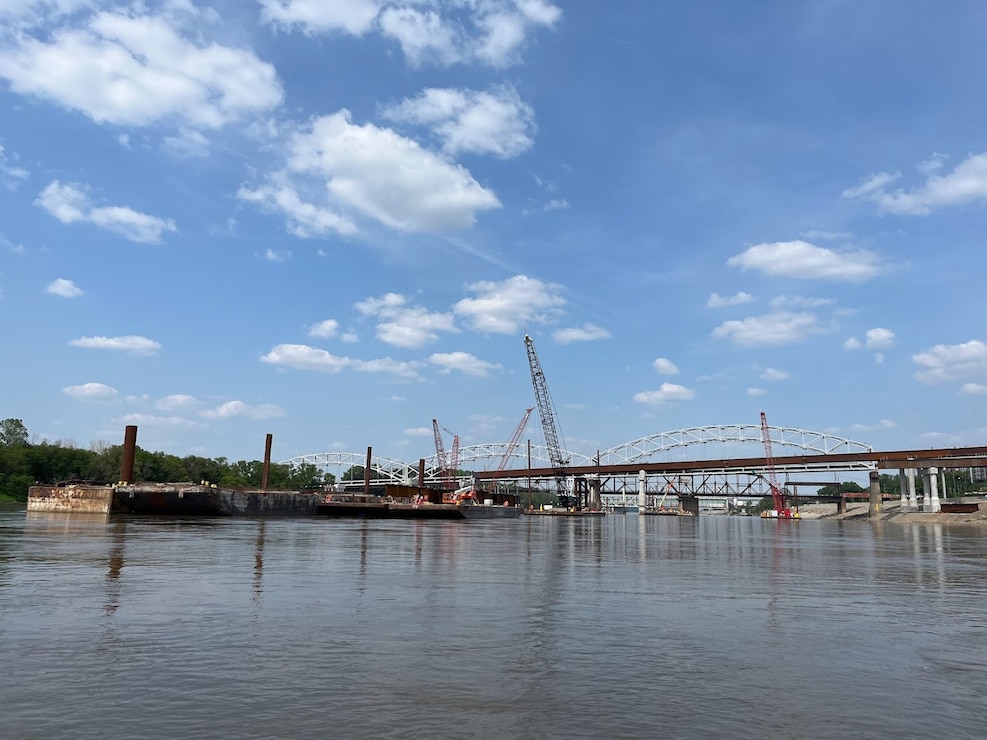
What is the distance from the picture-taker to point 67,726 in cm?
990

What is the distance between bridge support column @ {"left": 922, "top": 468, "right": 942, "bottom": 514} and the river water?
592 ft

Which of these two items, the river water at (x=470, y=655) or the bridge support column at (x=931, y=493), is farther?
the bridge support column at (x=931, y=493)

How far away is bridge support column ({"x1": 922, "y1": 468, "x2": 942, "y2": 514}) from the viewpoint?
181000mm

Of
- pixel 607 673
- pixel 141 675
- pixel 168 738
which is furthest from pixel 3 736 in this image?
pixel 607 673

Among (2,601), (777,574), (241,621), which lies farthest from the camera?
(777,574)

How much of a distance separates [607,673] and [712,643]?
4344 mm

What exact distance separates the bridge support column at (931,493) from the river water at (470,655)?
18048 cm

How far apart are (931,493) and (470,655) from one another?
210 m

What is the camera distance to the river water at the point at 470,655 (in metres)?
10.6

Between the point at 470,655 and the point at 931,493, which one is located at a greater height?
the point at 931,493

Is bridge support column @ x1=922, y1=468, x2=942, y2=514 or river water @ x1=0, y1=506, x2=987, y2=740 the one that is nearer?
river water @ x1=0, y1=506, x2=987, y2=740

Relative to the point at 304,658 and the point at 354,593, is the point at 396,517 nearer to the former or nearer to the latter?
the point at 354,593

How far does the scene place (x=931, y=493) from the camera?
614 ft

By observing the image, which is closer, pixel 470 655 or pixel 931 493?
pixel 470 655
